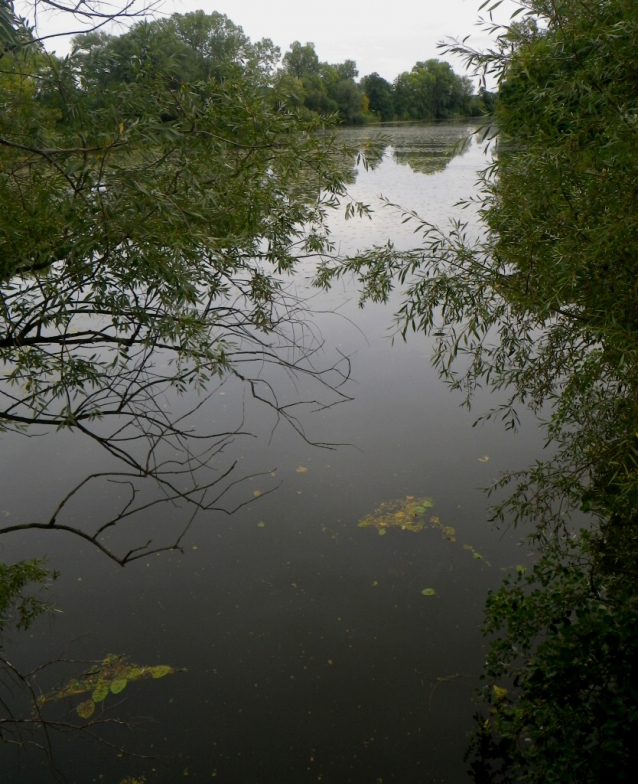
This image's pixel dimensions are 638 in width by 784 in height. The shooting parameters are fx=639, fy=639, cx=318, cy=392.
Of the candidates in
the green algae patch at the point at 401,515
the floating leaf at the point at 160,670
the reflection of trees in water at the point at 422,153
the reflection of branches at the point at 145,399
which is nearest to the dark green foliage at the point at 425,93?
the reflection of trees in water at the point at 422,153

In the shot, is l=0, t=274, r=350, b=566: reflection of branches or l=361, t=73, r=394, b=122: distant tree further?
l=361, t=73, r=394, b=122: distant tree

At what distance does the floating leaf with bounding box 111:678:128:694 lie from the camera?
145 inches

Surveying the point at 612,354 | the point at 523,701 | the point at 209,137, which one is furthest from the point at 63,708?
the point at 612,354

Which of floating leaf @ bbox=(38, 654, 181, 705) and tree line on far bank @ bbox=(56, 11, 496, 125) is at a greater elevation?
tree line on far bank @ bbox=(56, 11, 496, 125)

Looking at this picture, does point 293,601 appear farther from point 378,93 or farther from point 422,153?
point 378,93

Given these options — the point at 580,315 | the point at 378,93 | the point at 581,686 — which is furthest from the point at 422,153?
the point at 581,686

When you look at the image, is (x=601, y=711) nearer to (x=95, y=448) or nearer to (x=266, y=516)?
(x=266, y=516)

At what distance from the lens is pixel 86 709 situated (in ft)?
11.7

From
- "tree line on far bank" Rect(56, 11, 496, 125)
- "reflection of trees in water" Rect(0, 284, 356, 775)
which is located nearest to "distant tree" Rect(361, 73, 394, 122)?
"reflection of trees in water" Rect(0, 284, 356, 775)

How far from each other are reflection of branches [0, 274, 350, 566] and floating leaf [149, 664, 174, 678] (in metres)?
0.70

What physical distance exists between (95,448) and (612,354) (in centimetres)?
492

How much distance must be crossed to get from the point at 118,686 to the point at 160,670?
248 mm

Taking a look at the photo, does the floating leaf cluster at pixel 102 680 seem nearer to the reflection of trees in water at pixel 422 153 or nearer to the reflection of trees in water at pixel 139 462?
the reflection of trees in water at pixel 139 462

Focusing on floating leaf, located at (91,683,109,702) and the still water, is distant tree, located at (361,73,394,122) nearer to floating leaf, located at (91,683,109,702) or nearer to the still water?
the still water
